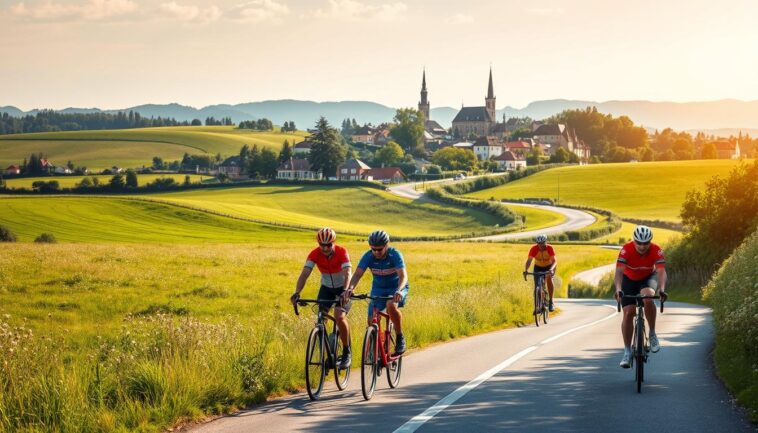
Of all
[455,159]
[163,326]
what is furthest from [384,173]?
[163,326]

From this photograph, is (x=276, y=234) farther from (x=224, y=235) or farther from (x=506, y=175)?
(x=506, y=175)

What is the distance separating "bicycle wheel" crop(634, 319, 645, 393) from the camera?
1155 centimetres

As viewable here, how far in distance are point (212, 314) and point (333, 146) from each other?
129 meters

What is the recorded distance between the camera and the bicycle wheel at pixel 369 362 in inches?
437

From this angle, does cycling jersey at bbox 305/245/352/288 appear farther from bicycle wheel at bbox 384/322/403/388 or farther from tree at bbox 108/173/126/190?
tree at bbox 108/173/126/190

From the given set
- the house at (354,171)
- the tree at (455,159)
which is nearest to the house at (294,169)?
the house at (354,171)

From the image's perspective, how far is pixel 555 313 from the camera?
94.8 ft

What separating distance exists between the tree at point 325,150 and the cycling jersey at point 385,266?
142622 mm

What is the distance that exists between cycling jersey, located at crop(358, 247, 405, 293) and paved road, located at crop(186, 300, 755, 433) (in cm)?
146

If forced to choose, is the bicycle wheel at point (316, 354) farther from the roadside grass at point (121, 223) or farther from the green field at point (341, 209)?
the green field at point (341, 209)

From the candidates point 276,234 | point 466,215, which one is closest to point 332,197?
point 466,215

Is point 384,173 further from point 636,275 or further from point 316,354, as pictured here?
point 316,354

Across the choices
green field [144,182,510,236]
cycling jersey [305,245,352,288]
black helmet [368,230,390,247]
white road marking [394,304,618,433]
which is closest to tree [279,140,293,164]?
green field [144,182,510,236]

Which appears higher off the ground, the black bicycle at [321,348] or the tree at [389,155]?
the tree at [389,155]
